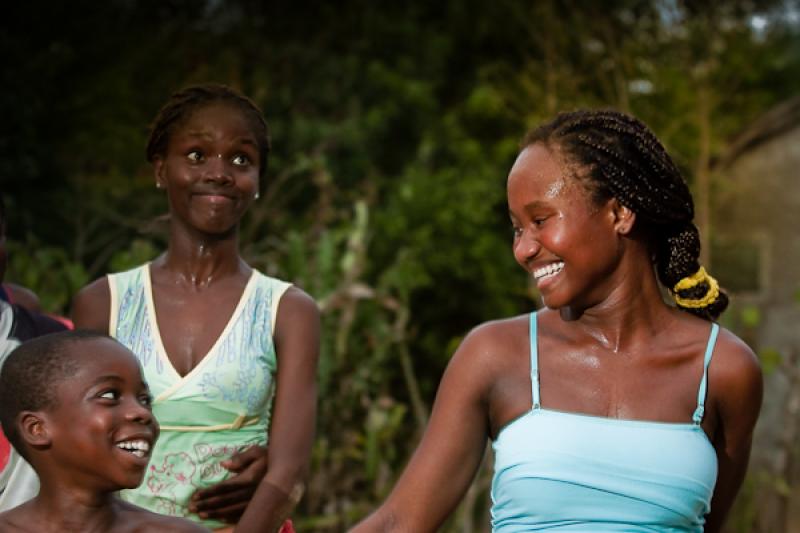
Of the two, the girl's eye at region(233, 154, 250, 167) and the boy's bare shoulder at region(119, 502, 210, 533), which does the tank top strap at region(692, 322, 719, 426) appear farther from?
the girl's eye at region(233, 154, 250, 167)

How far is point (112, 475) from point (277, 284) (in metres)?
0.89

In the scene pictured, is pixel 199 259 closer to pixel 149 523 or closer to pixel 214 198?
pixel 214 198

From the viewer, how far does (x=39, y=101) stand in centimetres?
1138

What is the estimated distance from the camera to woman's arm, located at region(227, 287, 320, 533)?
10.2ft

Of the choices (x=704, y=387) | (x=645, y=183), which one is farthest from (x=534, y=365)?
(x=645, y=183)

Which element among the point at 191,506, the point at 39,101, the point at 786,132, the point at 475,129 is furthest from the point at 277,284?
the point at 475,129

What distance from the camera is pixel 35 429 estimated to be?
2.71 m

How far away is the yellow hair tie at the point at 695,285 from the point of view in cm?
299

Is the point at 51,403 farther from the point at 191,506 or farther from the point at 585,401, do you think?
the point at 585,401

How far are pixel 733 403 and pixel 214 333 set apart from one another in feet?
4.37

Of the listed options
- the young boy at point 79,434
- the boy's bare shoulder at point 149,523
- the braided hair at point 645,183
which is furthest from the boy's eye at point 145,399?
the braided hair at point 645,183

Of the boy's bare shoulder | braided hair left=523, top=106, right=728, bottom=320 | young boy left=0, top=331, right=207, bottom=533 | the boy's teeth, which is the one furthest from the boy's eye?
braided hair left=523, top=106, right=728, bottom=320

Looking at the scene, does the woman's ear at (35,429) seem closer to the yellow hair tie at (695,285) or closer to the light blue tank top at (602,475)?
the light blue tank top at (602,475)

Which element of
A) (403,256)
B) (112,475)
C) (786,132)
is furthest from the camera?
(786,132)
